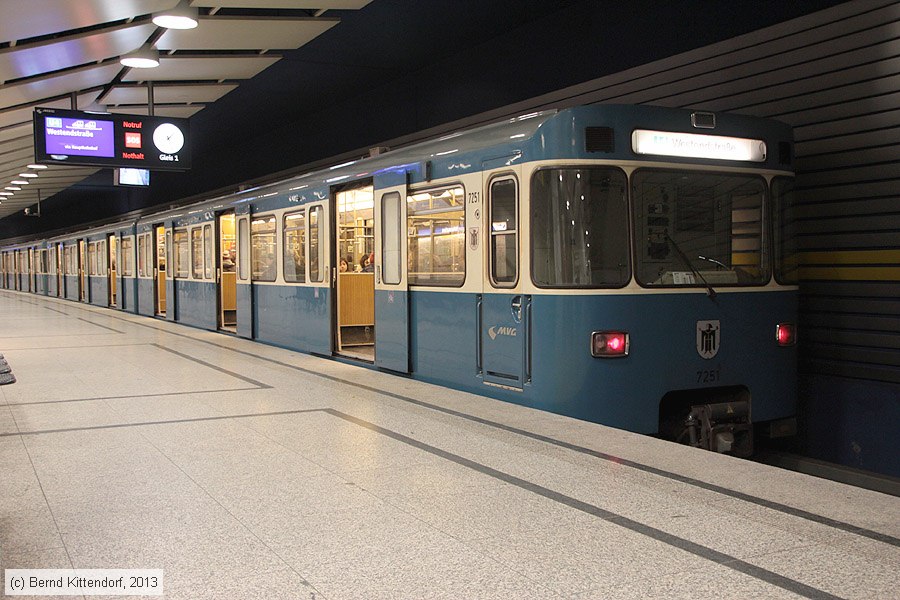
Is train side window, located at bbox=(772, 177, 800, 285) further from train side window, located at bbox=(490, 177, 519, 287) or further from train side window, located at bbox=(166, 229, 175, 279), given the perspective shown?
train side window, located at bbox=(166, 229, 175, 279)

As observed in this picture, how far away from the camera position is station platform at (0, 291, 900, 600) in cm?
370

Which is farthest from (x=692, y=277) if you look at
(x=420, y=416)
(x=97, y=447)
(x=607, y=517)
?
(x=97, y=447)

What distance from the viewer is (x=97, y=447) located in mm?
6219

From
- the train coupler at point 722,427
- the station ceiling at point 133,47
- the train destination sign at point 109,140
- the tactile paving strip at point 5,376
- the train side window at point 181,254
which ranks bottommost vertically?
the train coupler at point 722,427

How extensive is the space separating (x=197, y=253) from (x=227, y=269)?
0.67 meters

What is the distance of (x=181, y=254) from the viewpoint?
18.6m

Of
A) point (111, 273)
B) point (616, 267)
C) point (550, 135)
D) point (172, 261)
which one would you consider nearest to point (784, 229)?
point (616, 267)

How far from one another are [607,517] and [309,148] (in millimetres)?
14126

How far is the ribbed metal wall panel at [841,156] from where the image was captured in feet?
24.2

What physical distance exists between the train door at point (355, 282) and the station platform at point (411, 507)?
3933mm

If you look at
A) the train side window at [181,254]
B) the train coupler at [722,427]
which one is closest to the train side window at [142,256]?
the train side window at [181,254]

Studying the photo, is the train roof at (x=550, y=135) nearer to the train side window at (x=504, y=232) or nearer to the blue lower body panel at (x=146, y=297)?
the train side window at (x=504, y=232)

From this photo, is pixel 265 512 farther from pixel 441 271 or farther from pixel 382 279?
pixel 382 279

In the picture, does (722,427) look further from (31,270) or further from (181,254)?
(31,270)
